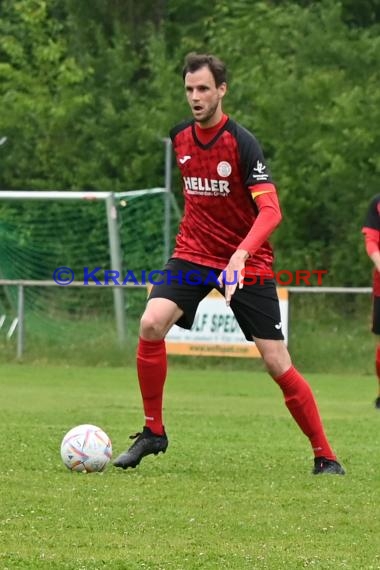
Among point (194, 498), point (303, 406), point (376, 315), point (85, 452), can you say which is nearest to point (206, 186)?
point (303, 406)

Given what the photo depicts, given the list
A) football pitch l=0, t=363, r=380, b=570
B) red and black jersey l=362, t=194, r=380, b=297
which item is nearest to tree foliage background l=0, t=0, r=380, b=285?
red and black jersey l=362, t=194, r=380, b=297

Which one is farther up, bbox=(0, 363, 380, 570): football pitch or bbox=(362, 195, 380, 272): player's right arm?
bbox=(362, 195, 380, 272): player's right arm

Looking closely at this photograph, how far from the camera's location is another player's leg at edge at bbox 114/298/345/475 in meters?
7.34

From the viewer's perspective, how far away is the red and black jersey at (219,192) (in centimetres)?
729

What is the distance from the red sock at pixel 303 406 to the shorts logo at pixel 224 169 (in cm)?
110

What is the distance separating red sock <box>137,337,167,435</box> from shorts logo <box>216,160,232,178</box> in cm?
94

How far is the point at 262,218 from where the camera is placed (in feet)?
23.2

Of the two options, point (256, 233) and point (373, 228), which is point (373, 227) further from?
point (256, 233)

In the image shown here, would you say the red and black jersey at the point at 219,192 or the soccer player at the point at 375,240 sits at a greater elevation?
the red and black jersey at the point at 219,192

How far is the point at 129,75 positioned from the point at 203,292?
19942mm

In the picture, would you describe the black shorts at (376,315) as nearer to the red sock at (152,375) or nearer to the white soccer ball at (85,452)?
the red sock at (152,375)

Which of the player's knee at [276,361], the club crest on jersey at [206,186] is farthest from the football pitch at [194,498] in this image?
the club crest on jersey at [206,186]

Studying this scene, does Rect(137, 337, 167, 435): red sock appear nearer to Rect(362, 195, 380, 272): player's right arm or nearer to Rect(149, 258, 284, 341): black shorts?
Rect(149, 258, 284, 341): black shorts

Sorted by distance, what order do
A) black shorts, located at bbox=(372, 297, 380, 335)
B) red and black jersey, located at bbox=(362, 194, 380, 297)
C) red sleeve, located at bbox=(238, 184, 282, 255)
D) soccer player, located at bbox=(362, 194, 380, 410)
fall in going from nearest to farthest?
red sleeve, located at bbox=(238, 184, 282, 255)
soccer player, located at bbox=(362, 194, 380, 410)
red and black jersey, located at bbox=(362, 194, 380, 297)
black shorts, located at bbox=(372, 297, 380, 335)
